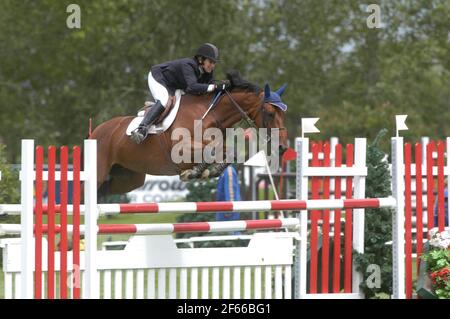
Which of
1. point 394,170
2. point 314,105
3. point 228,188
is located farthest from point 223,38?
point 394,170

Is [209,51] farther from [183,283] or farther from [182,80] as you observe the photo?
[183,283]

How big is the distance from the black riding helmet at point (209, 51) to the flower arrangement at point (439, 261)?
2.14 metres

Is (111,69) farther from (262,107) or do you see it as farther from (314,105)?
(262,107)

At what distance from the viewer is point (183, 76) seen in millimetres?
7422

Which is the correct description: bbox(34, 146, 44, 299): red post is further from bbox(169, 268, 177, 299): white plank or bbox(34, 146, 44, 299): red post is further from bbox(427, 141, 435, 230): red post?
bbox(427, 141, 435, 230): red post

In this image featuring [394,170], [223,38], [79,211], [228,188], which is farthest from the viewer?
[223,38]

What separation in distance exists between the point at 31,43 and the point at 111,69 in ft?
7.04

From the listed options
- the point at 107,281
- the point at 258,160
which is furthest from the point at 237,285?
the point at 258,160

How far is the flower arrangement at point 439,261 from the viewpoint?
580 cm

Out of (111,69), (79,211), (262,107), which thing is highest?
(111,69)

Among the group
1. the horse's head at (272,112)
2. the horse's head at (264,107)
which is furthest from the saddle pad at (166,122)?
the horse's head at (272,112)

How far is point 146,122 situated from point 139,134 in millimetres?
111

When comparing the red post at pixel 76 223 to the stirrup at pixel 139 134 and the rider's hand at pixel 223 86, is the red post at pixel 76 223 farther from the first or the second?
the rider's hand at pixel 223 86

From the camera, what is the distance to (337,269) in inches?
248
